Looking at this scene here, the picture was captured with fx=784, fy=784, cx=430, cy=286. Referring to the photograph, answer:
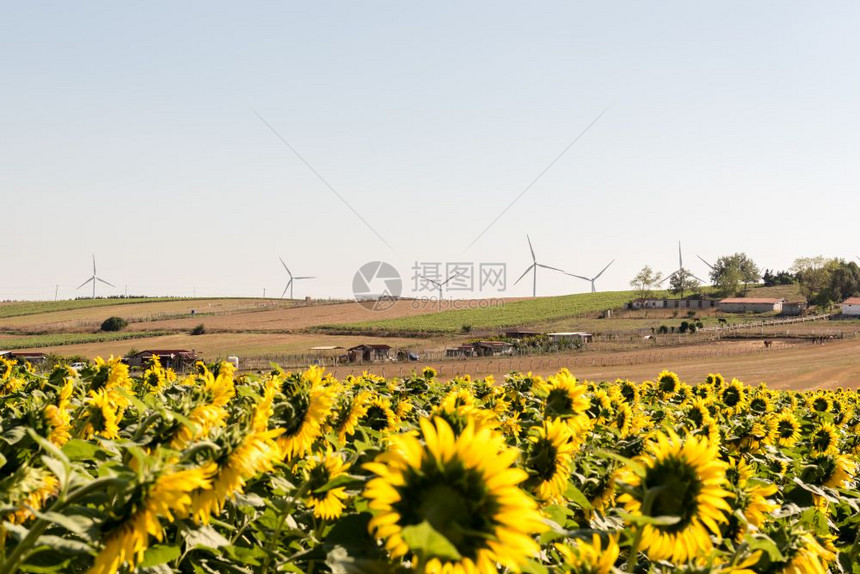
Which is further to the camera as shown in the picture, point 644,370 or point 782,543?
point 644,370

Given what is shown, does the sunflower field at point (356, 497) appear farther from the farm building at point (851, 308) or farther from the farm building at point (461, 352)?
the farm building at point (851, 308)

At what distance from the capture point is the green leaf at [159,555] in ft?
8.95

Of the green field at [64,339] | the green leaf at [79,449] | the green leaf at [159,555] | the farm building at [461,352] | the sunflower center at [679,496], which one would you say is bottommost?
the farm building at [461,352]

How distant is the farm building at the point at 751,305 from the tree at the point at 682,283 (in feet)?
64.2

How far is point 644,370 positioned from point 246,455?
188 feet

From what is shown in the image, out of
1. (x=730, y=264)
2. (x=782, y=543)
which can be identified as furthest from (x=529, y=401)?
(x=730, y=264)

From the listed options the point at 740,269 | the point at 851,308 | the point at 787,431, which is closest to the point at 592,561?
the point at 787,431

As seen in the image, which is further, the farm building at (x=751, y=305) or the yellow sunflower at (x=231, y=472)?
the farm building at (x=751, y=305)

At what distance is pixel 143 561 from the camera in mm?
2699

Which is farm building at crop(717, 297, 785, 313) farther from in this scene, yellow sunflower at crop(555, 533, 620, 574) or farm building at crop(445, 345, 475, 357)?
yellow sunflower at crop(555, 533, 620, 574)

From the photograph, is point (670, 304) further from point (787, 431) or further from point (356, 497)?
point (356, 497)

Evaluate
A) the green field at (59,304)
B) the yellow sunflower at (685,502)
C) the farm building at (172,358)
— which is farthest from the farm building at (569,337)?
the green field at (59,304)

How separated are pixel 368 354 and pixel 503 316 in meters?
57.6

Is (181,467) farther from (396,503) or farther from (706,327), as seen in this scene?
(706,327)
